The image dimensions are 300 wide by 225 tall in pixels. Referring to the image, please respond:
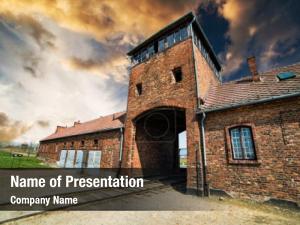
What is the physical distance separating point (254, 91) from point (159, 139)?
9.33 metres

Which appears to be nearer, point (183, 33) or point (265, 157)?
point (265, 157)

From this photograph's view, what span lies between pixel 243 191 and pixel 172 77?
7651 millimetres

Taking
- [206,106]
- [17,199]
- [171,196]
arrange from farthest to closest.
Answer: [206,106] → [171,196] → [17,199]

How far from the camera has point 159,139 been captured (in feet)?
52.2

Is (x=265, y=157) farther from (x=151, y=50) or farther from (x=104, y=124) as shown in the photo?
(x=104, y=124)

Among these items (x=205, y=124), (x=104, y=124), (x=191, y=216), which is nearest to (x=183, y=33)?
(x=205, y=124)

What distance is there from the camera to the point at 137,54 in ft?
49.1

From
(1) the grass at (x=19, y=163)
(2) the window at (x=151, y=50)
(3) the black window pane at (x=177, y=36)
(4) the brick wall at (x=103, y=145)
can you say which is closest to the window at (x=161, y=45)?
(2) the window at (x=151, y=50)

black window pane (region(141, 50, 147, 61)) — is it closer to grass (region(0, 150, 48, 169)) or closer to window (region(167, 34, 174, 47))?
window (region(167, 34, 174, 47))

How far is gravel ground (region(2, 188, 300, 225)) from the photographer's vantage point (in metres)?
5.09

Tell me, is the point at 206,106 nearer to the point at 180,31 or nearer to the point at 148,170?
the point at 180,31

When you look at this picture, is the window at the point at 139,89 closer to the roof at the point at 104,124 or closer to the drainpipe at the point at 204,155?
the roof at the point at 104,124

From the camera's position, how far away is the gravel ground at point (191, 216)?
5090 millimetres

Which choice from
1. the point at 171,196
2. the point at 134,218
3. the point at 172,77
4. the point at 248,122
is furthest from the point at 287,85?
the point at 134,218
